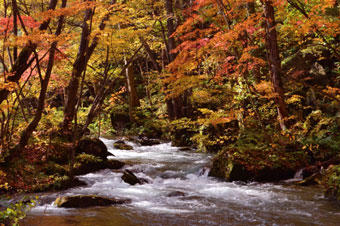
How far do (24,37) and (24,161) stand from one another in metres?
3.43

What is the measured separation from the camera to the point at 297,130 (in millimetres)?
9094

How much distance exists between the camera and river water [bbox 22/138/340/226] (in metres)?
5.16

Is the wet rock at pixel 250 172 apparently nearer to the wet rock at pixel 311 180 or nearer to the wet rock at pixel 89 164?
the wet rock at pixel 311 180

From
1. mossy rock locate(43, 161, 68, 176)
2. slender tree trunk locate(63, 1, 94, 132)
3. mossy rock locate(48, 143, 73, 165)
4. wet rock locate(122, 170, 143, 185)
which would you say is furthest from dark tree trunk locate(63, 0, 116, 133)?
wet rock locate(122, 170, 143, 185)

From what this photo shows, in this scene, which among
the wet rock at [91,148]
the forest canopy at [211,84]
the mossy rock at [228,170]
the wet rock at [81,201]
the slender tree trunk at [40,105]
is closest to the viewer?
the wet rock at [81,201]

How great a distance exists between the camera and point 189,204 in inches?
246

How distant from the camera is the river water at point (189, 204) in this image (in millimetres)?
5160

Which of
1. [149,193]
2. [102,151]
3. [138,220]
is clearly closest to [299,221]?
[138,220]

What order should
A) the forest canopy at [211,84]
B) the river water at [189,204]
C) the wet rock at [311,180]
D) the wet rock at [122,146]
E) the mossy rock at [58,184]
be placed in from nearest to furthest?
the river water at [189,204] < the forest canopy at [211,84] < the mossy rock at [58,184] < the wet rock at [311,180] < the wet rock at [122,146]

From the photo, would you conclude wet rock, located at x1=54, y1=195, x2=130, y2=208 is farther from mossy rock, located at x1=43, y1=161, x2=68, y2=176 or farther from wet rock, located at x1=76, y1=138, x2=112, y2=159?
wet rock, located at x1=76, y1=138, x2=112, y2=159

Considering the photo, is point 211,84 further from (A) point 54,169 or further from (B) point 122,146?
(A) point 54,169

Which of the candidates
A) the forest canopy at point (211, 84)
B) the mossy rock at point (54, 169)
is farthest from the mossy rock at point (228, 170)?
the mossy rock at point (54, 169)

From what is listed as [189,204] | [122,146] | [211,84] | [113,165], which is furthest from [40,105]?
[211,84]

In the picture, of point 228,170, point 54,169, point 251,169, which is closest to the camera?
point 251,169
